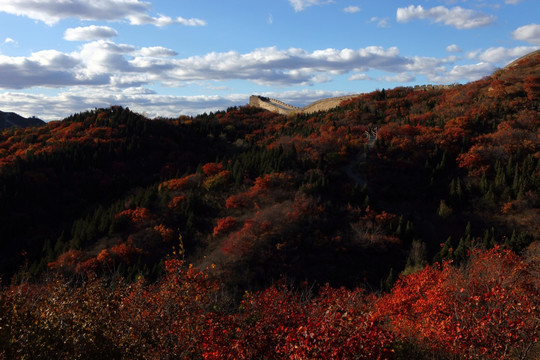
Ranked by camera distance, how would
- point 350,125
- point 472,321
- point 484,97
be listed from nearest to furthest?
point 472,321, point 484,97, point 350,125

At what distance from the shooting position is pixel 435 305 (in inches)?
626

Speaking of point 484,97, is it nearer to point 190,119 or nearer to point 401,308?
point 401,308

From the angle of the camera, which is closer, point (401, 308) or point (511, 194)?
point (401, 308)

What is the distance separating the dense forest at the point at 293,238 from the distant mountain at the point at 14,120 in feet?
342

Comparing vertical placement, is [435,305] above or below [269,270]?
above

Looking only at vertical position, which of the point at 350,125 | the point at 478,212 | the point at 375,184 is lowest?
the point at 478,212

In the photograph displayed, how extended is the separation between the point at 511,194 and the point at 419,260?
1281cm

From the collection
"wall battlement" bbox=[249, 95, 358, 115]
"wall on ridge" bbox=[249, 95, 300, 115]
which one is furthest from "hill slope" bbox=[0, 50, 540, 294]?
"wall on ridge" bbox=[249, 95, 300, 115]

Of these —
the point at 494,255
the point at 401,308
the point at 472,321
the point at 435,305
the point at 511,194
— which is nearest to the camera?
the point at 472,321

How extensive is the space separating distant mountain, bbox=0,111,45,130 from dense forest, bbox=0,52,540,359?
10423cm

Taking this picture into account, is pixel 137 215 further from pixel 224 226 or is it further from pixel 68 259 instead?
pixel 224 226

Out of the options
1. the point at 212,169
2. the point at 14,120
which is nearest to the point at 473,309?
the point at 212,169

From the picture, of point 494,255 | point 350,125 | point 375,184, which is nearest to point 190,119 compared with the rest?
point 350,125

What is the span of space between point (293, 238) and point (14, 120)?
160174 mm
